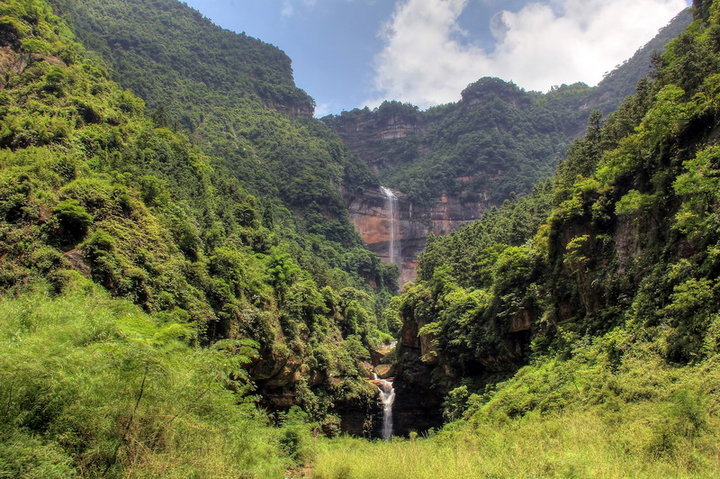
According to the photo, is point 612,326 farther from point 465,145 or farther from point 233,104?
point 465,145

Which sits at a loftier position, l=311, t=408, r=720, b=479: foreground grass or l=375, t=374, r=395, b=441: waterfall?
l=311, t=408, r=720, b=479: foreground grass

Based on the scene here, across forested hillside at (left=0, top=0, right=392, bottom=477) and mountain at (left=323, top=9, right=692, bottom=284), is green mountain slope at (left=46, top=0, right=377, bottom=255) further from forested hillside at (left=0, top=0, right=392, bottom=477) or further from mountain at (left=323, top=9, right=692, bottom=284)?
forested hillside at (left=0, top=0, right=392, bottom=477)

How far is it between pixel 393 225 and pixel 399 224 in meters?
1.44

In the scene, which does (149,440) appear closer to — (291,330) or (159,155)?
(291,330)

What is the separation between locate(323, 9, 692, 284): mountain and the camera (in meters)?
96.1

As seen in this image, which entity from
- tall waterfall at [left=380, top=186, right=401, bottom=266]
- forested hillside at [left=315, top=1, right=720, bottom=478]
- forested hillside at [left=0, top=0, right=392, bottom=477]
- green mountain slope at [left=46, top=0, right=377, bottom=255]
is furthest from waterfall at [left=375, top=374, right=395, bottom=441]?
tall waterfall at [left=380, top=186, right=401, bottom=266]

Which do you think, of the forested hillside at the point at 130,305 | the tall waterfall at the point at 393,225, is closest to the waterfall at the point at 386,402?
the forested hillside at the point at 130,305

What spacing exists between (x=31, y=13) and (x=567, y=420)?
3911cm

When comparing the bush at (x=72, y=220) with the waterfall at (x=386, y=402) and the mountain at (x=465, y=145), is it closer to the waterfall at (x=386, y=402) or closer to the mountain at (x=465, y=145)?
the waterfall at (x=386, y=402)

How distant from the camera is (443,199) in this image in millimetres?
102812

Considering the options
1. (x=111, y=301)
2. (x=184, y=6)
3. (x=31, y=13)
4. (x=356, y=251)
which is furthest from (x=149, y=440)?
(x=184, y=6)

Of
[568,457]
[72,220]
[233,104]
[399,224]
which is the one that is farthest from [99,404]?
[233,104]

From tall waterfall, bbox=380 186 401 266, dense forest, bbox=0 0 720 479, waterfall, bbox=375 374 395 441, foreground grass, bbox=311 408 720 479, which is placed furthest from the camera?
tall waterfall, bbox=380 186 401 266

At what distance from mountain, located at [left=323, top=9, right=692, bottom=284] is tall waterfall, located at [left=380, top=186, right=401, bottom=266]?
46.6 inches
